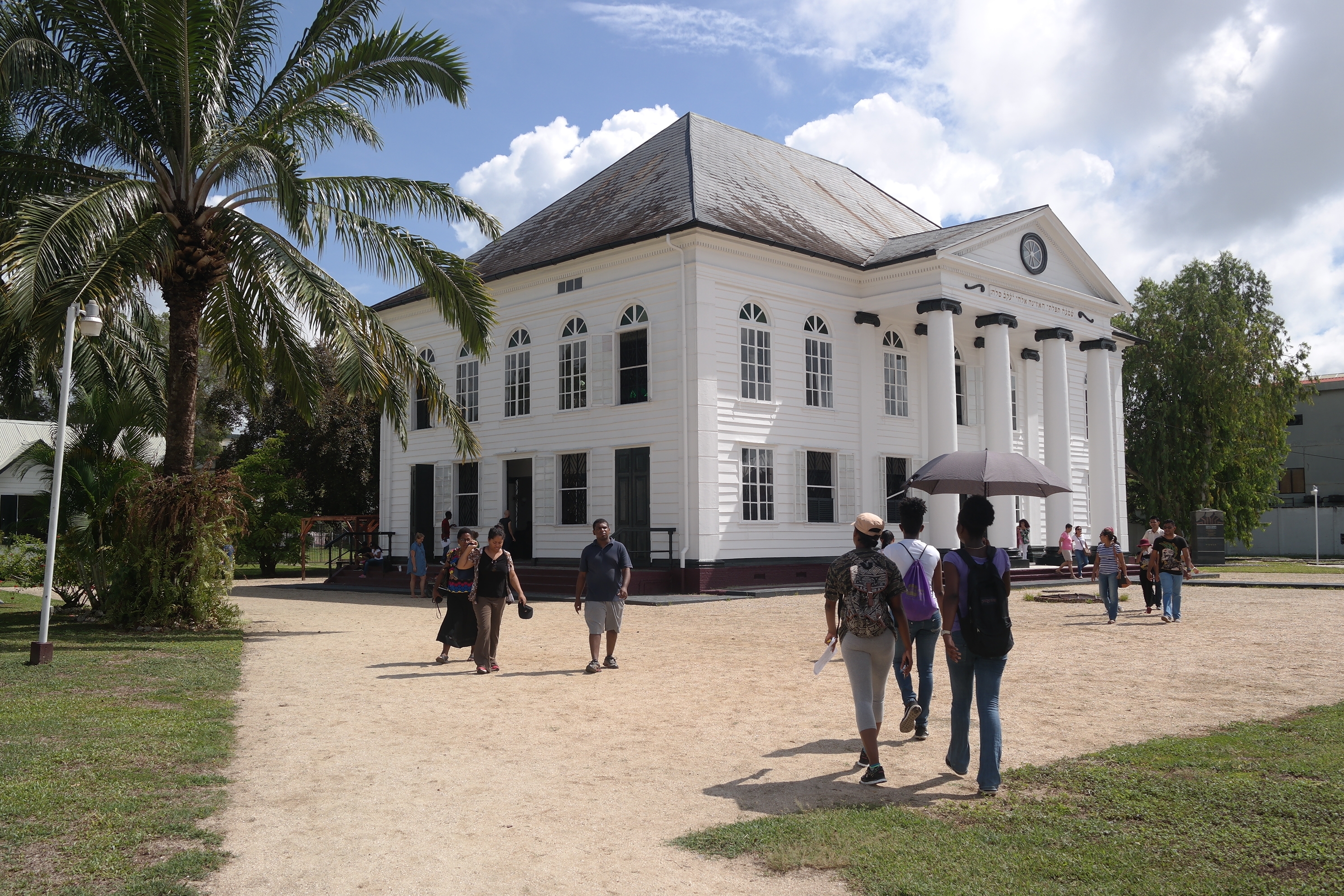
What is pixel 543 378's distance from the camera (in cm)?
2611

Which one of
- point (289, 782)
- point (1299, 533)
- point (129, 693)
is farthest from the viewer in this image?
point (1299, 533)

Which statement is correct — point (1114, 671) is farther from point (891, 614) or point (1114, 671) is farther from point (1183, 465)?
point (1183, 465)

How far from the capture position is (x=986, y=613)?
601 cm

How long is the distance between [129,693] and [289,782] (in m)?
3.89

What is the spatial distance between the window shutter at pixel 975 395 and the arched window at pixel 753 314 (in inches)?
316

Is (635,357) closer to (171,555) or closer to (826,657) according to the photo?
(171,555)

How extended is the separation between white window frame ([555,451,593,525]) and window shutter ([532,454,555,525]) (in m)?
0.09

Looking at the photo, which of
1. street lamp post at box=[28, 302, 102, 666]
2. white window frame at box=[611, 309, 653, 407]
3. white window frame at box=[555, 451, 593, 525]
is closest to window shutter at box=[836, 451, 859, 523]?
white window frame at box=[611, 309, 653, 407]

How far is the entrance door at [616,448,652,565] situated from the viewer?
23.3 metres

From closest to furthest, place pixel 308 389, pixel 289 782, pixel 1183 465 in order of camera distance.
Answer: pixel 289 782 → pixel 308 389 → pixel 1183 465

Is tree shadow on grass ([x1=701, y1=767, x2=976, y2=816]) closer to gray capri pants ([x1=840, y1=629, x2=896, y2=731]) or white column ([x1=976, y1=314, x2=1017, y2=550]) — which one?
gray capri pants ([x1=840, y1=629, x2=896, y2=731])

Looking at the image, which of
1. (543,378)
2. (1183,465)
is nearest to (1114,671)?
(543,378)

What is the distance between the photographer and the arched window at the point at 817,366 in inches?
992

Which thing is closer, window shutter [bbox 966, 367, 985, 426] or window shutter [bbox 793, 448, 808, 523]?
window shutter [bbox 793, 448, 808, 523]
